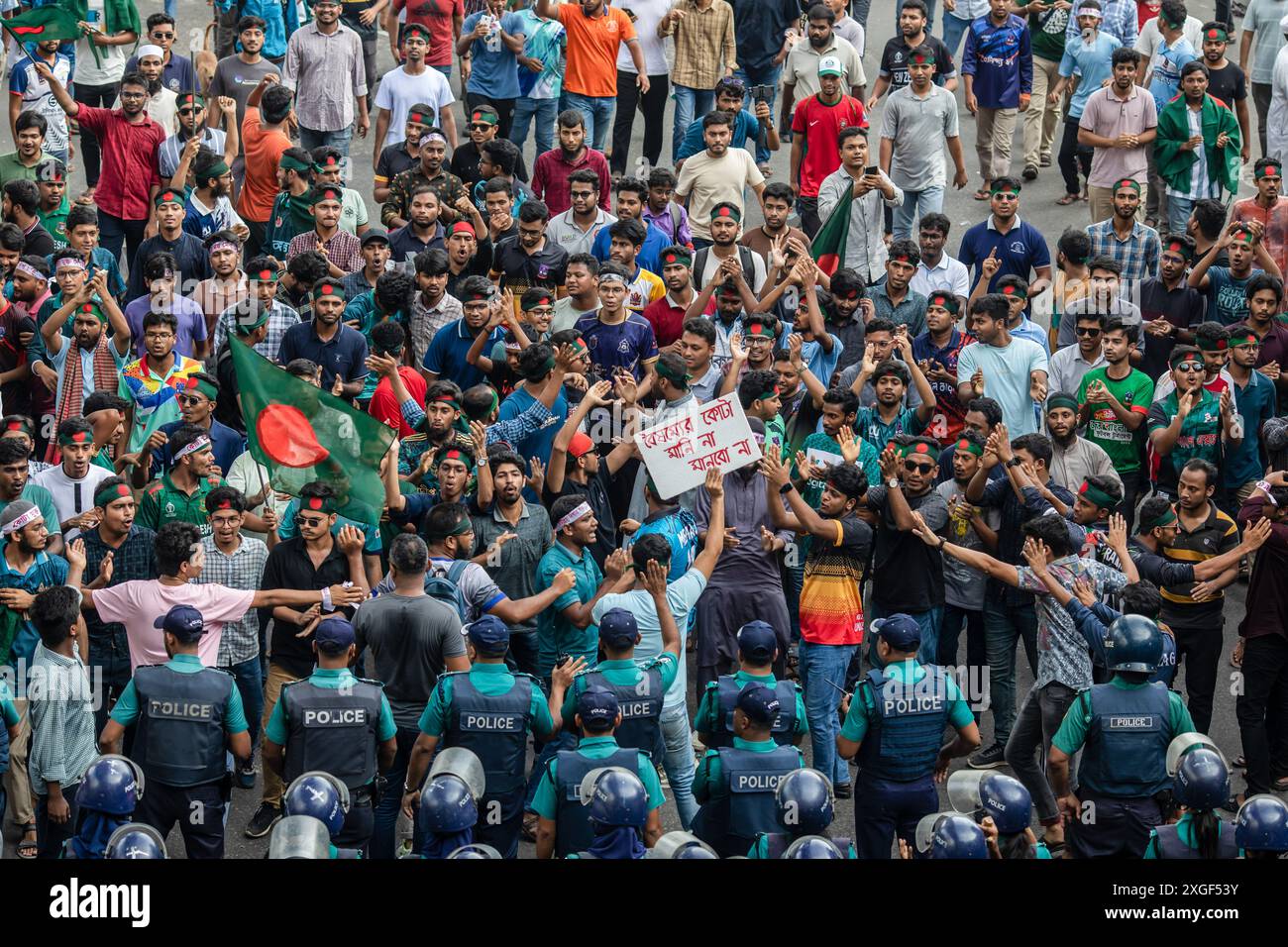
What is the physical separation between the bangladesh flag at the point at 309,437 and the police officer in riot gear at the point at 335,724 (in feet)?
5.04

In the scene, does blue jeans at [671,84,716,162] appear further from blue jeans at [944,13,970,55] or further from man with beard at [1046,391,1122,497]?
man with beard at [1046,391,1122,497]

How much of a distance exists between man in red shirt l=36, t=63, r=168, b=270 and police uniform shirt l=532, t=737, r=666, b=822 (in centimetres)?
842

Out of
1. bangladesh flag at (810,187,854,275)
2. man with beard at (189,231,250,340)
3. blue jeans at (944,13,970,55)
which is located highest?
blue jeans at (944,13,970,55)

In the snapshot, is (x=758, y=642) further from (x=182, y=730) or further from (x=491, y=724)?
(x=182, y=730)

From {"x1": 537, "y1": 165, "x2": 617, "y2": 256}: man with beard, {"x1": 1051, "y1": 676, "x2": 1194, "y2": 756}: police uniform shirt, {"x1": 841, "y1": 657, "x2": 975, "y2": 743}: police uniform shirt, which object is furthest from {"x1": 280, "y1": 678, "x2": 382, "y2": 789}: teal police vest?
{"x1": 537, "y1": 165, "x2": 617, "y2": 256}: man with beard

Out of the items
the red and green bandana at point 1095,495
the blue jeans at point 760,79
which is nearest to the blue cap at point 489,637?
the red and green bandana at point 1095,495

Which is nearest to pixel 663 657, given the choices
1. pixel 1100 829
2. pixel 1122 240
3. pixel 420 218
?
pixel 1100 829

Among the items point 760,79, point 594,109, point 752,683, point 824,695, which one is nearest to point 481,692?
point 752,683

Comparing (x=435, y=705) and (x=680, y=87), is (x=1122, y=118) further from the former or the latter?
(x=435, y=705)

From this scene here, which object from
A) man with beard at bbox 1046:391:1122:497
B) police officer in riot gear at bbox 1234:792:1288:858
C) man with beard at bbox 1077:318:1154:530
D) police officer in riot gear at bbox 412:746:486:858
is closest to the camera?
police officer in riot gear at bbox 1234:792:1288:858

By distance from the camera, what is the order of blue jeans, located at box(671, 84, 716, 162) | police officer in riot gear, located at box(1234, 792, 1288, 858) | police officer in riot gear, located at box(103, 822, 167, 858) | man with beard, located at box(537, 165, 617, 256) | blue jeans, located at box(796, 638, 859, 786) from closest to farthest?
police officer in riot gear, located at box(103, 822, 167, 858) < police officer in riot gear, located at box(1234, 792, 1288, 858) < blue jeans, located at box(796, 638, 859, 786) < man with beard, located at box(537, 165, 617, 256) < blue jeans, located at box(671, 84, 716, 162)

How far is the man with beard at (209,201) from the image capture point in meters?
14.7

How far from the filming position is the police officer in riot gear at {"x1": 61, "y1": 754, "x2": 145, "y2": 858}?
813 centimetres

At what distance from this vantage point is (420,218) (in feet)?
46.3
